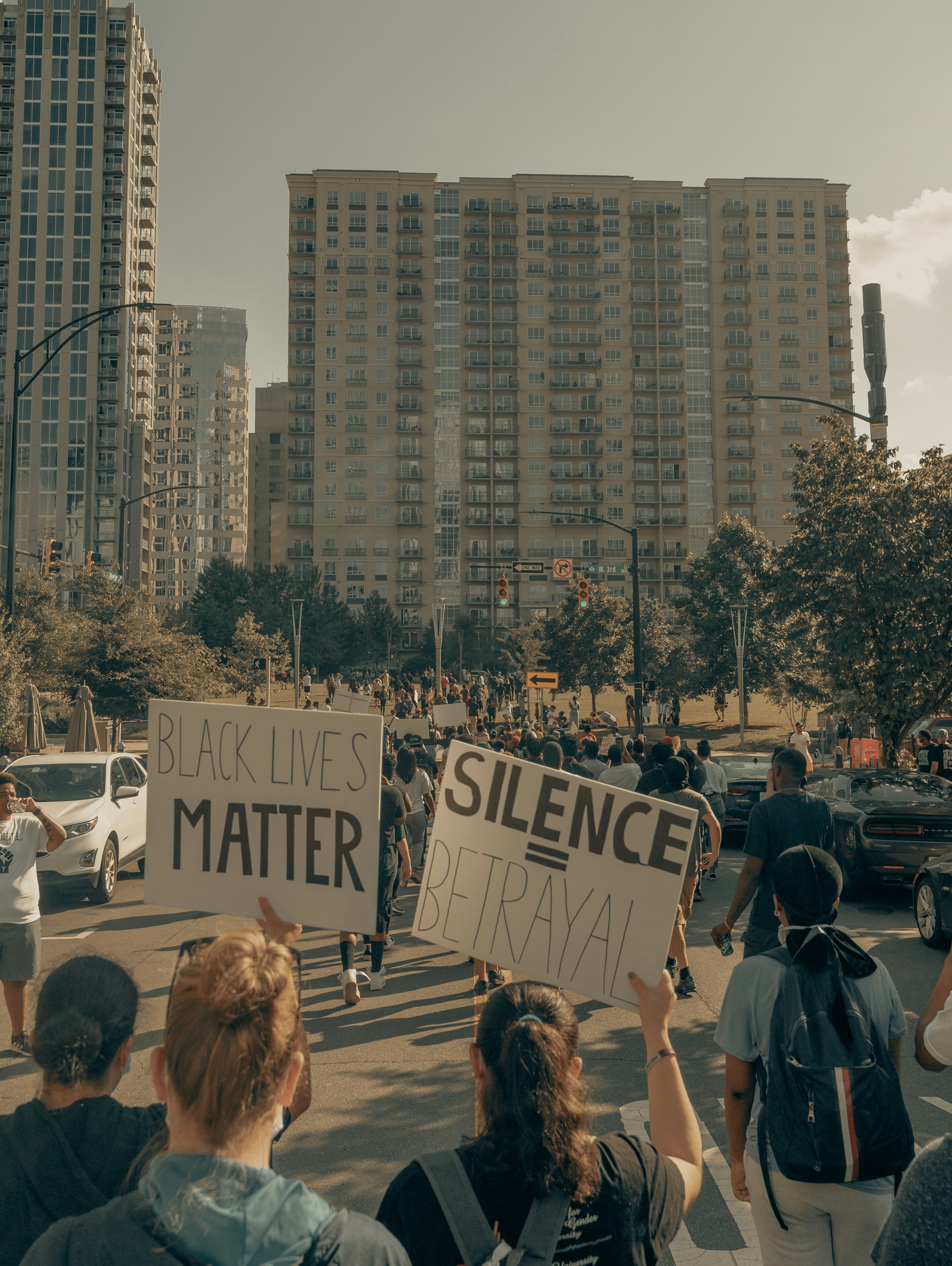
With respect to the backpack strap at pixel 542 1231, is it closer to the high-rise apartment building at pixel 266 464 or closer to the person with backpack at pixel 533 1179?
the person with backpack at pixel 533 1179

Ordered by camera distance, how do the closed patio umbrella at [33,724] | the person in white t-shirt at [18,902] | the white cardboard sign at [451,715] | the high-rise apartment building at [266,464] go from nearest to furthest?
the person in white t-shirt at [18,902]
the closed patio umbrella at [33,724]
the white cardboard sign at [451,715]
the high-rise apartment building at [266,464]

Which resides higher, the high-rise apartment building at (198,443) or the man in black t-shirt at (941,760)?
the high-rise apartment building at (198,443)

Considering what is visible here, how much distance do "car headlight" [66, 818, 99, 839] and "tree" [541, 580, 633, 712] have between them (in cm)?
4654

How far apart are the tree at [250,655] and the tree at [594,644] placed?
15.9 m

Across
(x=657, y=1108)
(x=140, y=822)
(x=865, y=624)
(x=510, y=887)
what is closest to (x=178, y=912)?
(x=140, y=822)

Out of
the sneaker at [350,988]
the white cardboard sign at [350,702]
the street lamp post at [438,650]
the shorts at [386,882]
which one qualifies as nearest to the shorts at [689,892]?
the shorts at [386,882]

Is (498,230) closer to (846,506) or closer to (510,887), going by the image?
(846,506)

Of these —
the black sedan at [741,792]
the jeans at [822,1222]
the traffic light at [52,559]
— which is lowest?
the black sedan at [741,792]

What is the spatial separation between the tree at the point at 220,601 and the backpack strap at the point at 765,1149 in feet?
223

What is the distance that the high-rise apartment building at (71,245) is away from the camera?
98312 millimetres

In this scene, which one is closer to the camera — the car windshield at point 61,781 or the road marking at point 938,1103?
the road marking at point 938,1103

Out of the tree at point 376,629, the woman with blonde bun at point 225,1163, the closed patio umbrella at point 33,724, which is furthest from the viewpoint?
the tree at point 376,629

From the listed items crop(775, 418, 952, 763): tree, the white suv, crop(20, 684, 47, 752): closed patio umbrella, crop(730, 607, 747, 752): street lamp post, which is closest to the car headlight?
the white suv

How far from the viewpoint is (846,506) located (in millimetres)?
18719
